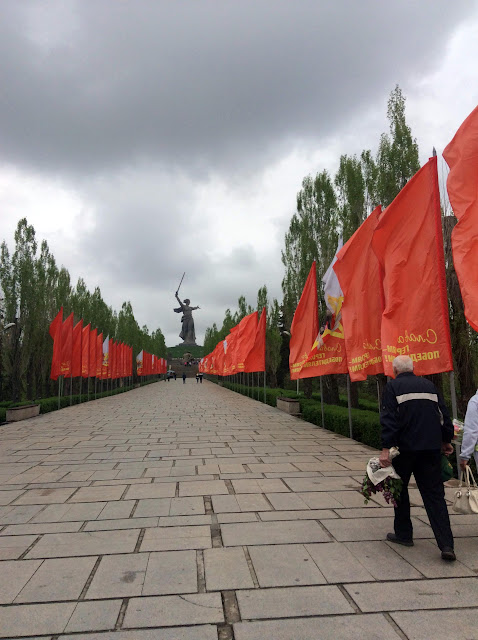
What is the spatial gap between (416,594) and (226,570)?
4.46 ft

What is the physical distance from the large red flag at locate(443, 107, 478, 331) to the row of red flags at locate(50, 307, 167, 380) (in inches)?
626

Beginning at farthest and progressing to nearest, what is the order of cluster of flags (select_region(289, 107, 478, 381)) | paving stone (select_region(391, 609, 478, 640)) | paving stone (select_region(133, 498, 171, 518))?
paving stone (select_region(133, 498, 171, 518)), cluster of flags (select_region(289, 107, 478, 381)), paving stone (select_region(391, 609, 478, 640))

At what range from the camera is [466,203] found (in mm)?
5020

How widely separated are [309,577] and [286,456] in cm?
532

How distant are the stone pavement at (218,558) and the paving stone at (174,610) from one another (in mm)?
12

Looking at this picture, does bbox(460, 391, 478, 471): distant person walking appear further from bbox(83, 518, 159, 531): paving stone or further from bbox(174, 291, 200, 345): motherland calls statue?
bbox(174, 291, 200, 345): motherland calls statue

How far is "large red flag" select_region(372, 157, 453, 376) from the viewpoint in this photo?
240 inches

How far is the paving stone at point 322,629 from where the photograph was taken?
274 cm

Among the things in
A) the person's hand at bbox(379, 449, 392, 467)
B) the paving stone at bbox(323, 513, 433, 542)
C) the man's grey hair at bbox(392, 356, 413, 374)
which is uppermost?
the man's grey hair at bbox(392, 356, 413, 374)

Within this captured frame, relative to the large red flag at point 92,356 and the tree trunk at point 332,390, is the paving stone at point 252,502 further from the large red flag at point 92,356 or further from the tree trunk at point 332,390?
the large red flag at point 92,356

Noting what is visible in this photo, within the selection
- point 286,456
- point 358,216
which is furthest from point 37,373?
point 286,456

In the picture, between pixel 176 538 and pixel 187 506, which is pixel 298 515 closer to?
pixel 187 506

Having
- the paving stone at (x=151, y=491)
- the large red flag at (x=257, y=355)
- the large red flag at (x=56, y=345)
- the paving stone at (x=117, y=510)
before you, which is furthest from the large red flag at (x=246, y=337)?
the paving stone at (x=117, y=510)

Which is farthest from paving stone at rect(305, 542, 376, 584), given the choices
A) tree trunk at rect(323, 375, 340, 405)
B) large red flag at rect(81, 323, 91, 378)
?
large red flag at rect(81, 323, 91, 378)
